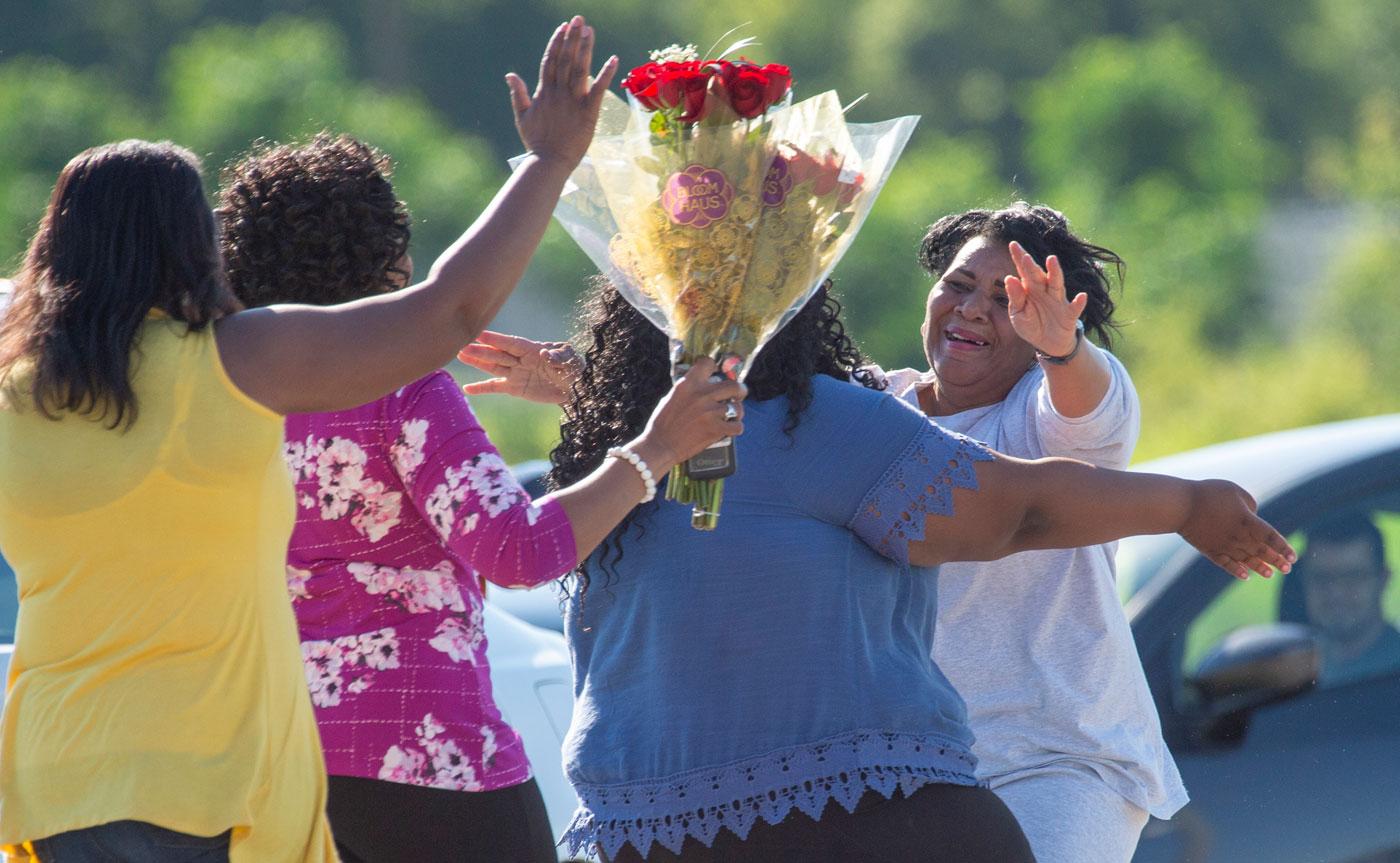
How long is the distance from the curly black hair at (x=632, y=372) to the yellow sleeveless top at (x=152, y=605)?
614 millimetres

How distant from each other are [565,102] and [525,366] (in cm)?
98

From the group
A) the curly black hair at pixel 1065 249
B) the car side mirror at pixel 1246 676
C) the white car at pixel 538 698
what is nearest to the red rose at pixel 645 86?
the curly black hair at pixel 1065 249

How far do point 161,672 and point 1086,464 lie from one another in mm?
1423

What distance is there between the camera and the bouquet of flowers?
266 centimetres

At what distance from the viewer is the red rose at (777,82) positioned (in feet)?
8.69

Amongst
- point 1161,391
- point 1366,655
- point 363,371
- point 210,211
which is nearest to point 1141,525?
point 363,371

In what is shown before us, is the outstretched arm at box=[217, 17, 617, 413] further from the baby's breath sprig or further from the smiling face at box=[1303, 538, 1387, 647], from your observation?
the smiling face at box=[1303, 538, 1387, 647]

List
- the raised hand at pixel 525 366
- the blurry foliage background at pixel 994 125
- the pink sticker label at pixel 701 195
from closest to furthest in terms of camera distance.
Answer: the pink sticker label at pixel 701 195 < the raised hand at pixel 525 366 < the blurry foliage background at pixel 994 125

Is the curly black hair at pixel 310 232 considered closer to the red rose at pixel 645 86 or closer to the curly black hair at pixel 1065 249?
the red rose at pixel 645 86

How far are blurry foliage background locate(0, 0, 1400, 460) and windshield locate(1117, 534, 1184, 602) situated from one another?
0.65 m

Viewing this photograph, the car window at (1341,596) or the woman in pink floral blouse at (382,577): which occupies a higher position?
the woman in pink floral blouse at (382,577)

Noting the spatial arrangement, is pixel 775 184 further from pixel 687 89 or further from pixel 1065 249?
pixel 1065 249

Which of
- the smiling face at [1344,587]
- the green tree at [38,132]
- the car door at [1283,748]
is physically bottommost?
the car door at [1283,748]

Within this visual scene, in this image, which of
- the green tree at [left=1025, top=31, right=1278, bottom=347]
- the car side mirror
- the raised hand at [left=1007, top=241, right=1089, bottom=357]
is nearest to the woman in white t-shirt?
the raised hand at [left=1007, top=241, right=1089, bottom=357]
